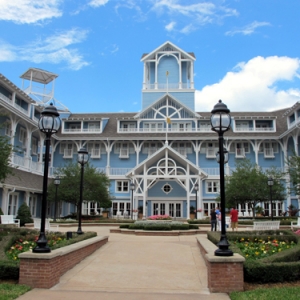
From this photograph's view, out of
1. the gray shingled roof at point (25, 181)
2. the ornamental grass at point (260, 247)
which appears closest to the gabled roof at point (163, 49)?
the gray shingled roof at point (25, 181)

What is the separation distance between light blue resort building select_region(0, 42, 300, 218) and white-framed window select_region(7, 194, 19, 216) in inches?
143

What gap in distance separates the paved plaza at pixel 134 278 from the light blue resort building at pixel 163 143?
23961 millimetres

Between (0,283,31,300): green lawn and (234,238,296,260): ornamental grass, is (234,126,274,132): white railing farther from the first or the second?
(0,283,31,300): green lawn

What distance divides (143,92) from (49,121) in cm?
3569

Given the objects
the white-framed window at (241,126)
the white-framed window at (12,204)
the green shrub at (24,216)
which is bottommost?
the green shrub at (24,216)

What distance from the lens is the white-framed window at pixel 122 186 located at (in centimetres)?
3962

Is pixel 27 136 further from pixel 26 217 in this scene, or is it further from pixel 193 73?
pixel 193 73

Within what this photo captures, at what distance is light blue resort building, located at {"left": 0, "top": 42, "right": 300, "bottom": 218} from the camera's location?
36688mm

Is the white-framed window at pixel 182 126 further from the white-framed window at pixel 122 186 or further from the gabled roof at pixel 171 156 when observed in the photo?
the white-framed window at pixel 122 186

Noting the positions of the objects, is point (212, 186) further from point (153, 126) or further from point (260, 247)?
point (260, 247)

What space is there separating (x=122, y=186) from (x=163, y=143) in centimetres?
681

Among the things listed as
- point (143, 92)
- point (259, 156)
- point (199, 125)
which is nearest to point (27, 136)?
point (143, 92)

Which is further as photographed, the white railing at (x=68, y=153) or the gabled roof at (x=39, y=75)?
the gabled roof at (x=39, y=75)

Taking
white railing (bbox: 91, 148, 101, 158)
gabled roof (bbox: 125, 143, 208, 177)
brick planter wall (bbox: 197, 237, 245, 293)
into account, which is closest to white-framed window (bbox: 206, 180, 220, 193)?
gabled roof (bbox: 125, 143, 208, 177)
